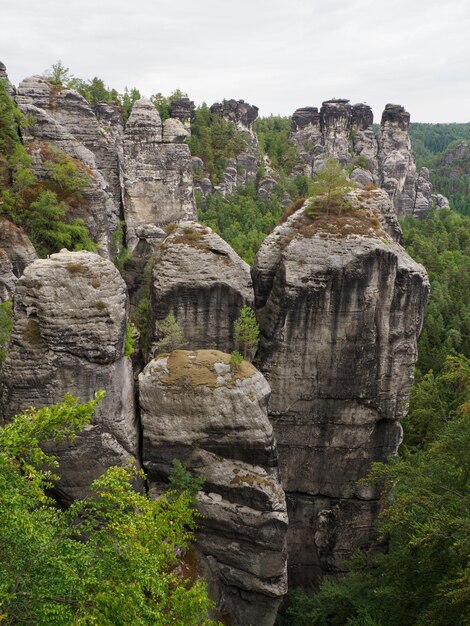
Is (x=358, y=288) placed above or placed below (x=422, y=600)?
above

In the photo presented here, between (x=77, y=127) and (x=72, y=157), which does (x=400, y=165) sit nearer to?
(x=77, y=127)

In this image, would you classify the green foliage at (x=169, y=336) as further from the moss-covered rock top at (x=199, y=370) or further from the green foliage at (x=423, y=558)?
the green foliage at (x=423, y=558)

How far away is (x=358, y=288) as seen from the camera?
62.3 feet

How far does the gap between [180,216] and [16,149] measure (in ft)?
73.8

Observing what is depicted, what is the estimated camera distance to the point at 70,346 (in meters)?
14.4

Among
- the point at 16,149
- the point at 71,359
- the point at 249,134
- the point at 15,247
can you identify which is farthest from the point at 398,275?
the point at 249,134

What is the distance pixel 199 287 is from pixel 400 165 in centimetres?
7821

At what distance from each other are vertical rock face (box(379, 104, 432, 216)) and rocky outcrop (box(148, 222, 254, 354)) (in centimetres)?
7269

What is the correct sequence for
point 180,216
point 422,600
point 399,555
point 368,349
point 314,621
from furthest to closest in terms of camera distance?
point 180,216, point 368,349, point 314,621, point 399,555, point 422,600

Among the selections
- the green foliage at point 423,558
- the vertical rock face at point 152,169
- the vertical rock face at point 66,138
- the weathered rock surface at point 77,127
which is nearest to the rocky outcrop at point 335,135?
the vertical rock face at point 152,169

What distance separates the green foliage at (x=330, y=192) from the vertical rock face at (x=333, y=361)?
0.66 meters

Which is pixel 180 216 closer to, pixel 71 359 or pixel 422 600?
pixel 71 359

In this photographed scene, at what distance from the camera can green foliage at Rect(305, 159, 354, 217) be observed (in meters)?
20.3

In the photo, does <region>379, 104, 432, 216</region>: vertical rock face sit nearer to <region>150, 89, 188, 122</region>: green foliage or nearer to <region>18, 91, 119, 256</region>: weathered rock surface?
<region>150, 89, 188, 122</region>: green foliage
